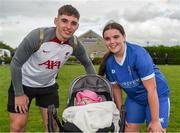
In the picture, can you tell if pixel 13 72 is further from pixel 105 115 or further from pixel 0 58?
pixel 0 58

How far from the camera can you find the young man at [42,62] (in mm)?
5258

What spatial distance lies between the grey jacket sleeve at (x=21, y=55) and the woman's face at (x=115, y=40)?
0.88 metres

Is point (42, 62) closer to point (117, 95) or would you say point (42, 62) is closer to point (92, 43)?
point (117, 95)

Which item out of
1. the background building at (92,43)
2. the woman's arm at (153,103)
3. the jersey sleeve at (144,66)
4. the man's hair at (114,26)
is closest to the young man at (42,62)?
the man's hair at (114,26)

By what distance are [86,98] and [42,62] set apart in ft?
2.49

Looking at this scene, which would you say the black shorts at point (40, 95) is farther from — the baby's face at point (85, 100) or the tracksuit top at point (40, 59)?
the baby's face at point (85, 100)

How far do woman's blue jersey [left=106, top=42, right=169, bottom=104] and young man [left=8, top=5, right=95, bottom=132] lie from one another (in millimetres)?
598

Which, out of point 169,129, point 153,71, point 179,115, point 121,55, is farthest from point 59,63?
point 179,115

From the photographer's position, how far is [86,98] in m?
5.23

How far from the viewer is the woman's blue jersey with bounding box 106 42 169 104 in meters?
4.86

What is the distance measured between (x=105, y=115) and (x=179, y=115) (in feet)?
17.5

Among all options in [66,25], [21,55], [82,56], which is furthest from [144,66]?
[21,55]

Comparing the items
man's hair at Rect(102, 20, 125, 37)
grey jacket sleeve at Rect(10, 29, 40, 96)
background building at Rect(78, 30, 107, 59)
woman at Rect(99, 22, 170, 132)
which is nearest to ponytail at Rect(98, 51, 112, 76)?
woman at Rect(99, 22, 170, 132)

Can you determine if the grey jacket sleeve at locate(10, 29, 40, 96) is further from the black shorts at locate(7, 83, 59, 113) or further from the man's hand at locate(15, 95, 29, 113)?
the black shorts at locate(7, 83, 59, 113)
